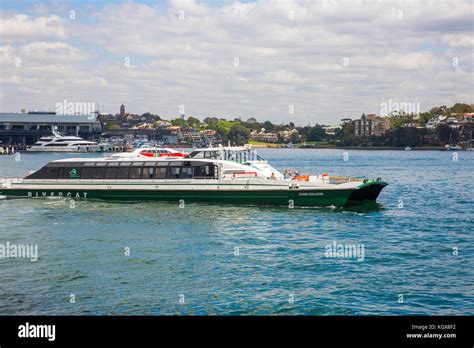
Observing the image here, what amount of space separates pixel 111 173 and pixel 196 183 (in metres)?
8.20

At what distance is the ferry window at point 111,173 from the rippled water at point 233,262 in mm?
5249

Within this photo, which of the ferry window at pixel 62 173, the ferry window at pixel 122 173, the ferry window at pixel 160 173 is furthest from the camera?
the ferry window at pixel 62 173

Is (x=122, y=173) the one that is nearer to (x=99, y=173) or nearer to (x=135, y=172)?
(x=135, y=172)

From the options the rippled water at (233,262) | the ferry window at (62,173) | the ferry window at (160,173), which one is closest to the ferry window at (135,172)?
the ferry window at (160,173)

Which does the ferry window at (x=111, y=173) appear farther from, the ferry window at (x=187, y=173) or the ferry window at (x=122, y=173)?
the ferry window at (x=187, y=173)

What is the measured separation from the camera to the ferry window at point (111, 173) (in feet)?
167

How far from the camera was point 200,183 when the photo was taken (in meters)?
47.8

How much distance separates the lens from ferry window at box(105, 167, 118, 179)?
51006mm

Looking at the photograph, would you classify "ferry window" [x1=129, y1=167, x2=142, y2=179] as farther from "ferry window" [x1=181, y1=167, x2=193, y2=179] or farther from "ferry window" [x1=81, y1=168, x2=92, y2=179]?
"ferry window" [x1=181, y1=167, x2=193, y2=179]

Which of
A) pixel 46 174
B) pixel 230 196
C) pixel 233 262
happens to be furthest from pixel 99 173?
pixel 233 262

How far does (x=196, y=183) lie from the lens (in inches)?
1887

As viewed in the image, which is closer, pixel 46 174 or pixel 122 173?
pixel 122 173

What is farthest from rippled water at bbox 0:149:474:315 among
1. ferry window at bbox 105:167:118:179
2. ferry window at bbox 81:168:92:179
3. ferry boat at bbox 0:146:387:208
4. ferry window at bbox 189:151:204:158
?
ferry window at bbox 189:151:204:158
